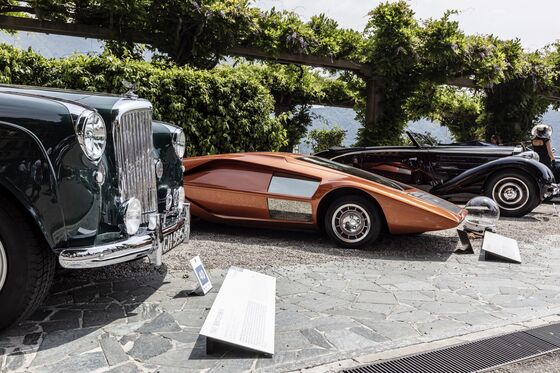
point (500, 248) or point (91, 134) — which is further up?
point (91, 134)

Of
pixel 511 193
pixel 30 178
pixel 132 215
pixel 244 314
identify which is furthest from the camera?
pixel 511 193

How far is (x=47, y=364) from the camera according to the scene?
7.91ft

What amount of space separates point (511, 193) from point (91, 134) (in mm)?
7095

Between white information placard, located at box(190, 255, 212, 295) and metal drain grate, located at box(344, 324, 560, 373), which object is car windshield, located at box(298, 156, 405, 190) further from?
metal drain grate, located at box(344, 324, 560, 373)

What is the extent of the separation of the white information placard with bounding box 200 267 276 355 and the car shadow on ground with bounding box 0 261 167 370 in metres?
0.54

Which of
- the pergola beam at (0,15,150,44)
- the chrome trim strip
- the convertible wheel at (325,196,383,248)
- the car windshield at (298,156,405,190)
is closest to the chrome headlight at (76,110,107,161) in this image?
the chrome trim strip

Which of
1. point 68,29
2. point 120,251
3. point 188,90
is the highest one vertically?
point 68,29

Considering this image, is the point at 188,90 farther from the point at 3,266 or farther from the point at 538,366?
the point at 538,366

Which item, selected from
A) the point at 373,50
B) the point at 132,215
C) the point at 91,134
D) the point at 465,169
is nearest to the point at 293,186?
the point at 132,215

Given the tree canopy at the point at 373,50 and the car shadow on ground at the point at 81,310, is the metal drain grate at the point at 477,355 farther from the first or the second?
the tree canopy at the point at 373,50

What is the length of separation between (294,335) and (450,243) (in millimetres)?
3372

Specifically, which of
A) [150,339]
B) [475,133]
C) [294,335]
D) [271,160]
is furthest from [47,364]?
[475,133]

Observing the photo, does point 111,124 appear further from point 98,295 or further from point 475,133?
point 475,133

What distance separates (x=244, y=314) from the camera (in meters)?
2.85
